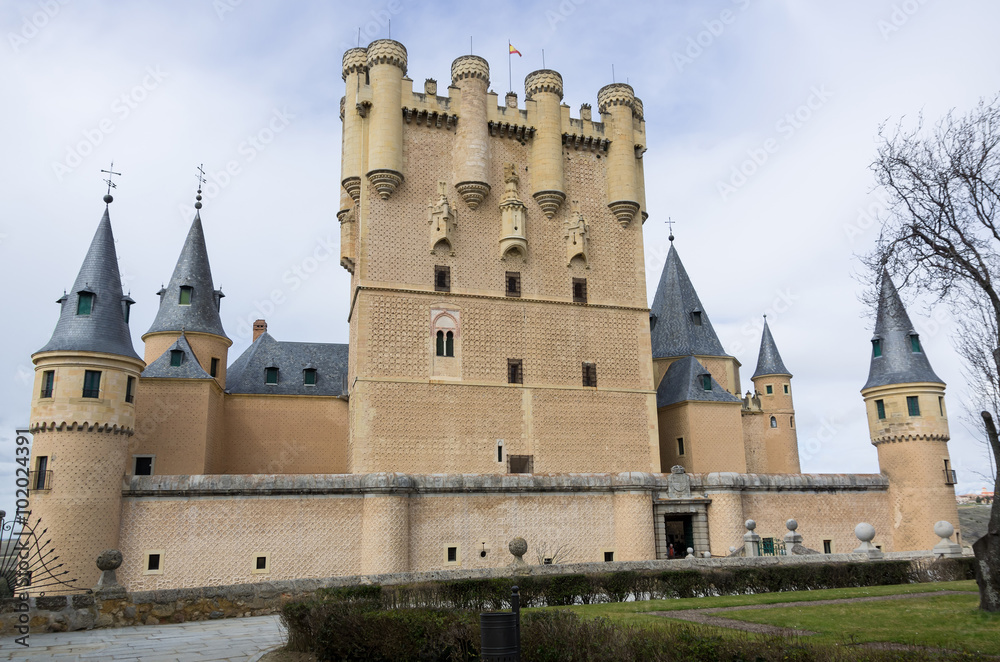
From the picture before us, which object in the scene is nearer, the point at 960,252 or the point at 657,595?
the point at 960,252

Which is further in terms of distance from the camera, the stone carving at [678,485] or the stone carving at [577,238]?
the stone carving at [577,238]

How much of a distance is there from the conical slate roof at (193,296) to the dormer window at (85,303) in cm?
802

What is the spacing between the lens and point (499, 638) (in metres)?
8.00

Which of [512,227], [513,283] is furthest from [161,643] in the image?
[512,227]

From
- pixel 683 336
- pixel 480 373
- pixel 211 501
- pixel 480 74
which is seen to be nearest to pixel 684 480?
pixel 480 373

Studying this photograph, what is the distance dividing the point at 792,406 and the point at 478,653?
34.8 m

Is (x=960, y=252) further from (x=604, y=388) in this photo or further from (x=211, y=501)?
(x=211, y=501)

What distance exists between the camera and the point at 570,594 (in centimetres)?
1554

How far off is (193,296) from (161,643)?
21.6 meters

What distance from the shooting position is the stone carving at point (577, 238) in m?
30.1

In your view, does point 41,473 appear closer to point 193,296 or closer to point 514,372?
point 193,296

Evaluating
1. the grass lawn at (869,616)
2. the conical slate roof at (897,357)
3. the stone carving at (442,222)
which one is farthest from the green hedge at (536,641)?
the conical slate roof at (897,357)

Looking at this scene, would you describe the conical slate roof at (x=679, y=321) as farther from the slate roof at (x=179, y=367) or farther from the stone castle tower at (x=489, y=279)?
the slate roof at (x=179, y=367)

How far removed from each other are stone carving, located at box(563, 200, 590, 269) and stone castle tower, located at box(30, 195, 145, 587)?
16070 mm
